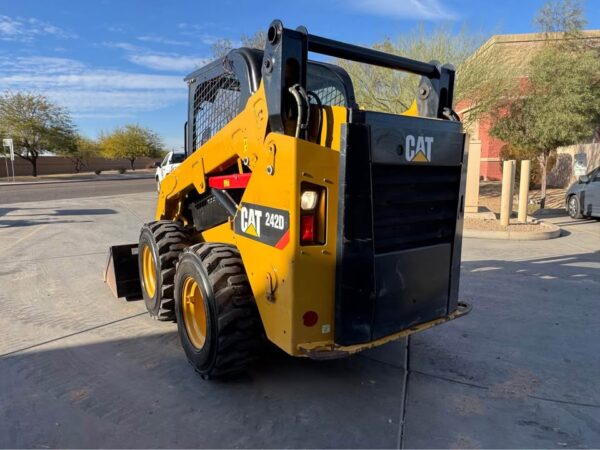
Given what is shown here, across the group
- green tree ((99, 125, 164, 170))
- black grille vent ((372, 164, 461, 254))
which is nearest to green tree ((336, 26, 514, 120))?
black grille vent ((372, 164, 461, 254))

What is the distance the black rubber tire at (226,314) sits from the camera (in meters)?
3.17

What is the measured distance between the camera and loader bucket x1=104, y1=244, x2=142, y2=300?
211 inches

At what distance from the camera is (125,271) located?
5.45 m

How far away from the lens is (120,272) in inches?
213

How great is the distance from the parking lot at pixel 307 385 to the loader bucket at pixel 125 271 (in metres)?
0.16

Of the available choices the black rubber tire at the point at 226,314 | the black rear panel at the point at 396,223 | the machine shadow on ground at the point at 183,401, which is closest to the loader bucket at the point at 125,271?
the machine shadow on ground at the point at 183,401

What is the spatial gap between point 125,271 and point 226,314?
279 centimetres

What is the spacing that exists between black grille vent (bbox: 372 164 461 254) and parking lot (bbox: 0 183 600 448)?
112cm

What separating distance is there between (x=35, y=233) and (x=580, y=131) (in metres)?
16.1

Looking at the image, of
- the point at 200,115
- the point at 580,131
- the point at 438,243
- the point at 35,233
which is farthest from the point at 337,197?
the point at 580,131

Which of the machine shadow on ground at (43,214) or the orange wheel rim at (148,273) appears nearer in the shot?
the orange wheel rim at (148,273)

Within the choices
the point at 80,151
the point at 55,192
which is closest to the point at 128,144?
the point at 80,151

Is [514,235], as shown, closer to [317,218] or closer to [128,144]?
[317,218]

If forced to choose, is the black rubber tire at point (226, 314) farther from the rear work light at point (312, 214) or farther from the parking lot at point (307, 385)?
the rear work light at point (312, 214)
